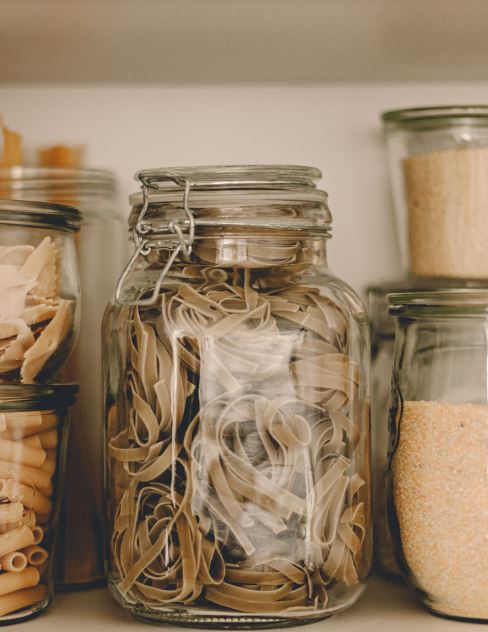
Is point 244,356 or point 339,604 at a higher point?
point 244,356

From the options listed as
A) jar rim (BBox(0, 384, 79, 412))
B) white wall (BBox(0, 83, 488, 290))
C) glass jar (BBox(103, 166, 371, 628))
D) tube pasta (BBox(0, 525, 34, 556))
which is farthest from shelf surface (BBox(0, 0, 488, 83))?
tube pasta (BBox(0, 525, 34, 556))

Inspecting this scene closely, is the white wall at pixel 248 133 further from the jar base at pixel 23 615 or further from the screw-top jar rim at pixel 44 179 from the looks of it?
the jar base at pixel 23 615

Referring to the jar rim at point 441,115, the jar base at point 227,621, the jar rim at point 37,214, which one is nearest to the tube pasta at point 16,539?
the jar base at point 227,621

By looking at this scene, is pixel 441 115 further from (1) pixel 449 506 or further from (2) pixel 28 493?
(2) pixel 28 493

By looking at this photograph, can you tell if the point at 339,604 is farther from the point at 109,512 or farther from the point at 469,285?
the point at 469,285

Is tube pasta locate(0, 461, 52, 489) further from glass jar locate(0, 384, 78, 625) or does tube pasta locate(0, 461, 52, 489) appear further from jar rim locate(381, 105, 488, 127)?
jar rim locate(381, 105, 488, 127)

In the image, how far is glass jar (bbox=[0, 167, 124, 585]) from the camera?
81 cm

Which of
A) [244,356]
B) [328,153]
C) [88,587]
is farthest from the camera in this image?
[328,153]

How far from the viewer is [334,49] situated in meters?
0.79

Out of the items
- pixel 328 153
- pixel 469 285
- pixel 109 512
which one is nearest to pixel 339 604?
pixel 109 512

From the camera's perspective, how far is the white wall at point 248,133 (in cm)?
90

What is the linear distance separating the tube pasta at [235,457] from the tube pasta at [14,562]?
68 millimetres

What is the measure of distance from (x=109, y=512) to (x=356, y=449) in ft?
0.65

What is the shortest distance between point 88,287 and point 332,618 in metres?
0.38
